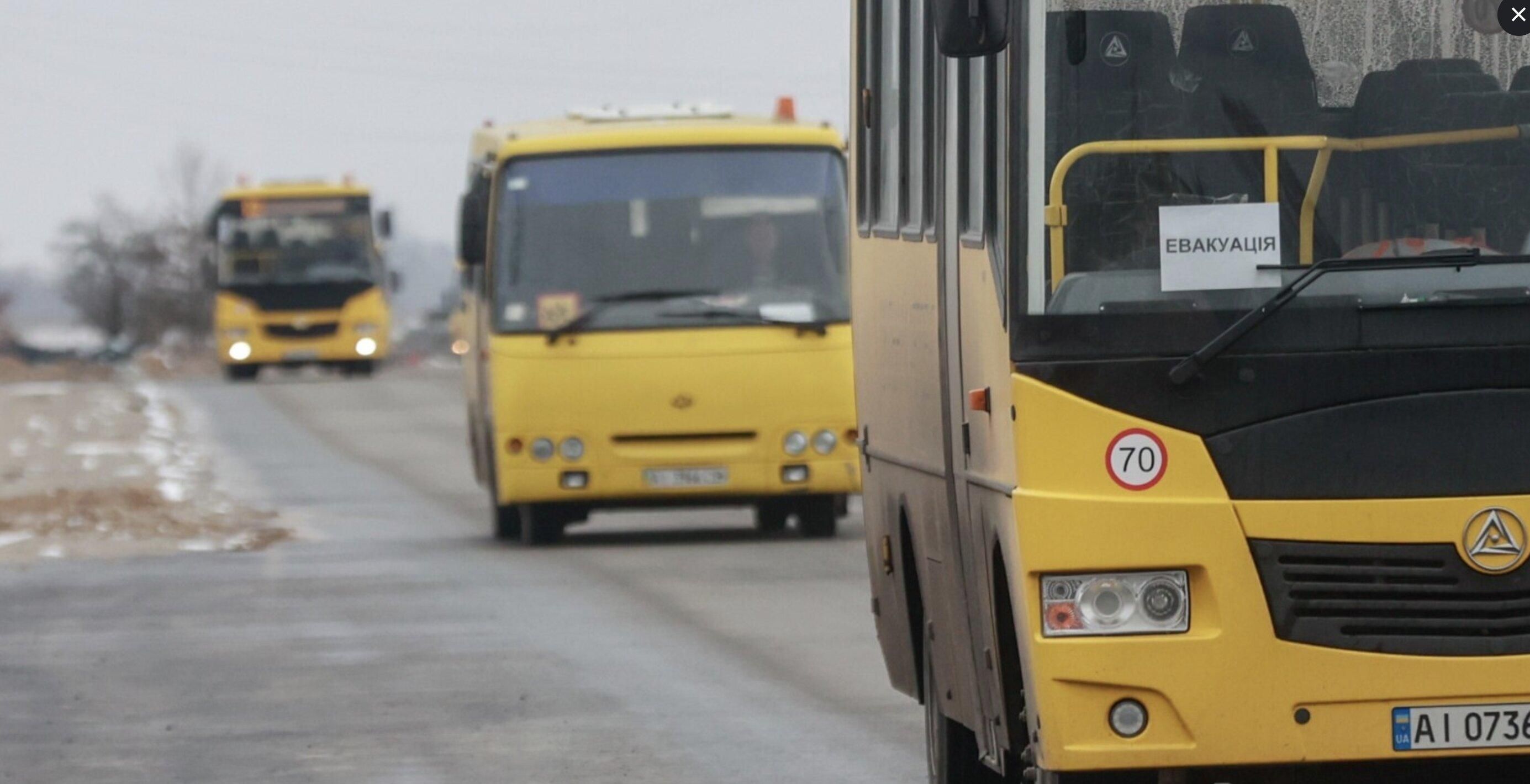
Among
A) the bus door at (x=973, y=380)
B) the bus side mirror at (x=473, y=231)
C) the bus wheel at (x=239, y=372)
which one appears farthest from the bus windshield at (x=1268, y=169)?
the bus wheel at (x=239, y=372)

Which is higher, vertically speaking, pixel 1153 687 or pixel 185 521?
pixel 1153 687

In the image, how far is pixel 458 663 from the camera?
14.6m

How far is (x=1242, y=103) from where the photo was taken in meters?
7.35

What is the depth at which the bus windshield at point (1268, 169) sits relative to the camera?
7.19 meters

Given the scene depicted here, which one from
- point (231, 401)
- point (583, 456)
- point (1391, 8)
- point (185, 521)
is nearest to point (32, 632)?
point (583, 456)

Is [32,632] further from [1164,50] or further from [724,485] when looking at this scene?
[1164,50]

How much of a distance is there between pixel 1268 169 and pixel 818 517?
51.0 feet

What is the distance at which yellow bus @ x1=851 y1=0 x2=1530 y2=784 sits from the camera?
711cm

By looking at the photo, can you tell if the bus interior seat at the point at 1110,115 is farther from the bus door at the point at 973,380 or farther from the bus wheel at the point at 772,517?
the bus wheel at the point at 772,517

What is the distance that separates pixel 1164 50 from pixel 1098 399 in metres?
0.80

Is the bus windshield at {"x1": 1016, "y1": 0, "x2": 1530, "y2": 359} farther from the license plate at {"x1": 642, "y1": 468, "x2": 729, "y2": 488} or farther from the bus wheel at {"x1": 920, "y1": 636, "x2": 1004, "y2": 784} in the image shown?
the license plate at {"x1": 642, "y1": 468, "x2": 729, "y2": 488}

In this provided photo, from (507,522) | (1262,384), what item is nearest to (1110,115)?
(1262,384)

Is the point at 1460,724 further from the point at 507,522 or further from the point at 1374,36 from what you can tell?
the point at 507,522

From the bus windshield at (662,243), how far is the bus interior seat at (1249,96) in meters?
14.5
